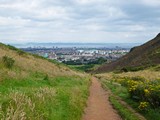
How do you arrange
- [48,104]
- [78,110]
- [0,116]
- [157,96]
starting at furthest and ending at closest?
1. [157,96]
2. [78,110]
3. [48,104]
4. [0,116]

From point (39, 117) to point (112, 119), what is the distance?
5626mm

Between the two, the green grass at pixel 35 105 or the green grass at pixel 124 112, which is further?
the green grass at pixel 124 112

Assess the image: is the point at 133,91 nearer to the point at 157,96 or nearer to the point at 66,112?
the point at 157,96

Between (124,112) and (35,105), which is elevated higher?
(35,105)

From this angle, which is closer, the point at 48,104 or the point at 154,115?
the point at 48,104

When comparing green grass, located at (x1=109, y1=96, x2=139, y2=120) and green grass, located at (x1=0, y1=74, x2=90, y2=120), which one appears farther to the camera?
green grass, located at (x1=109, y1=96, x2=139, y2=120)

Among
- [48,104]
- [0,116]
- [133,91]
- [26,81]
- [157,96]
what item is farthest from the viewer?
[133,91]

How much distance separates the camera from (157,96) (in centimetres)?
1700

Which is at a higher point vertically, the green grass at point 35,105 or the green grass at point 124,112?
the green grass at point 35,105

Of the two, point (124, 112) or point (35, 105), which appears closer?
→ point (35, 105)

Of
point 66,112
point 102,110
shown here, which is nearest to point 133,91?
point 102,110

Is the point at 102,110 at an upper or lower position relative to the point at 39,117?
lower

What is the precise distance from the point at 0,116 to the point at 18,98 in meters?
1.69

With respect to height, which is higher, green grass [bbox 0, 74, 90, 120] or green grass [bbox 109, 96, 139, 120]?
green grass [bbox 0, 74, 90, 120]
